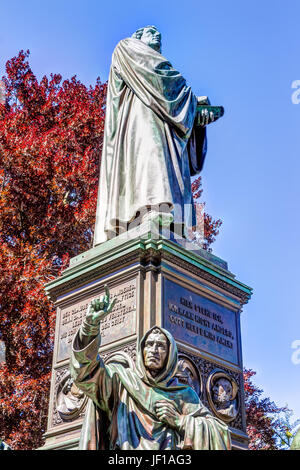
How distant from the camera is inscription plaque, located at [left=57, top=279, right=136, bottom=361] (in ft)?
22.9

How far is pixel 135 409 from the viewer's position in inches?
225

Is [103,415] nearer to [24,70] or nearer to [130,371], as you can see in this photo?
[130,371]

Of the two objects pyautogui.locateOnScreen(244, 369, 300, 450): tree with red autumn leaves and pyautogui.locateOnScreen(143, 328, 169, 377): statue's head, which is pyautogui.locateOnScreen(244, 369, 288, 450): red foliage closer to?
pyautogui.locateOnScreen(244, 369, 300, 450): tree with red autumn leaves

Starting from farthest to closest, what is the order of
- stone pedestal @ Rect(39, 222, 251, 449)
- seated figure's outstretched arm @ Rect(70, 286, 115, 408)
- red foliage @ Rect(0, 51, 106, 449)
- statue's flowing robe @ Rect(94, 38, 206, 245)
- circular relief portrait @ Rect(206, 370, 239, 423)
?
red foliage @ Rect(0, 51, 106, 449)
statue's flowing robe @ Rect(94, 38, 206, 245)
circular relief portrait @ Rect(206, 370, 239, 423)
stone pedestal @ Rect(39, 222, 251, 449)
seated figure's outstretched arm @ Rect(70, 286, 115, 408)

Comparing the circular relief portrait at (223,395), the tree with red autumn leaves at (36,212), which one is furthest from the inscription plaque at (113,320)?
the tree with red autumn leaves at (36,212)

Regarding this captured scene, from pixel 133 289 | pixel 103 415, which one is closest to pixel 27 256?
pixel 133 289

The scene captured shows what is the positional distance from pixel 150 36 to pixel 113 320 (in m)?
4.62

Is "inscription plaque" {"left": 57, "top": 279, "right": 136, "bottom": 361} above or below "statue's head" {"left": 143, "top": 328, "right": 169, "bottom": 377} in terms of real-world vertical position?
above

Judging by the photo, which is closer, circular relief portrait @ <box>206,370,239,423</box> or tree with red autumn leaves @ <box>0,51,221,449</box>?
circular relief portrait @ <box>206,370,239,423</box>

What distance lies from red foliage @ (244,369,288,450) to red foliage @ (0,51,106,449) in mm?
6464

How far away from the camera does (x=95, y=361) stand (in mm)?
5566

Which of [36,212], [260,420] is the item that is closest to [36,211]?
[36,212]

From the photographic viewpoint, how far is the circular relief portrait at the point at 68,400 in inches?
276

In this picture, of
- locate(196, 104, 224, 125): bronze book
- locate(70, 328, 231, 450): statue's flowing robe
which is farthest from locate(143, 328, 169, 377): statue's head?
locate(196, 104, 224, 125): bronze book
